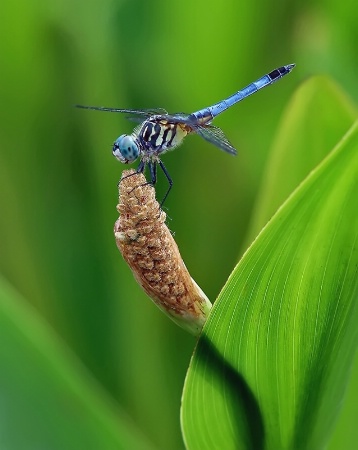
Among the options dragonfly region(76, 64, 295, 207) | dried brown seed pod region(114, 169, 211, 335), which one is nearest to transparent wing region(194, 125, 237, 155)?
dragonfly region(76, 64, 295, 207)

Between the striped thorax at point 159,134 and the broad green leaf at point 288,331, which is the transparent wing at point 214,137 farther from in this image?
the broad green leaf at point 288,331

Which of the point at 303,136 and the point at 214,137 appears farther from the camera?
the point at 303,136

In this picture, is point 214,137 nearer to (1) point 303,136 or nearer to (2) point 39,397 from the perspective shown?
(1) point 303,136

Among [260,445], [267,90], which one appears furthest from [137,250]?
[267,90]

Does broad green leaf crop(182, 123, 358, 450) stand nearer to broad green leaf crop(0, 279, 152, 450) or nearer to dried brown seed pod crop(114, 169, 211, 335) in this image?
dried brown seed pod crop(114, 169, 211, 335)

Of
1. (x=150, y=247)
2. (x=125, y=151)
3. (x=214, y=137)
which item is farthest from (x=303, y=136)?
(x=150, y=247)

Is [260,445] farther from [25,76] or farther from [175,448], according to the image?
[25,76]
